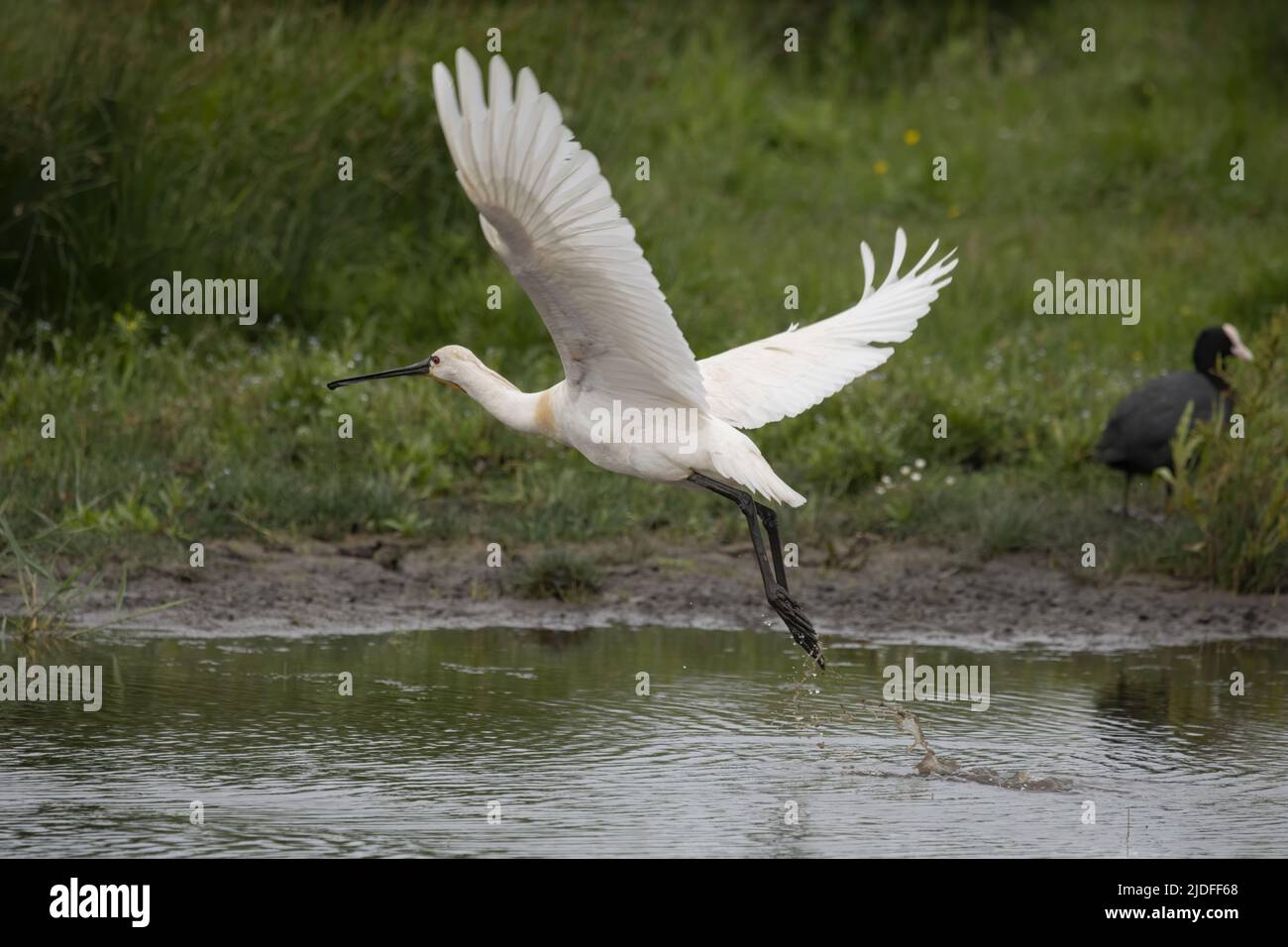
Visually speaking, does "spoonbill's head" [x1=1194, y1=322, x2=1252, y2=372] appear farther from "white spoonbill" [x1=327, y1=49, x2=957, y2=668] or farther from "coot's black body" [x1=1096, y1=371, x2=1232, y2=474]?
"white spoonbill" [x1=327, y1=49, x2=957, y2=668]

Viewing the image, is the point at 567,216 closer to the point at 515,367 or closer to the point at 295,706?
the point at 295,706

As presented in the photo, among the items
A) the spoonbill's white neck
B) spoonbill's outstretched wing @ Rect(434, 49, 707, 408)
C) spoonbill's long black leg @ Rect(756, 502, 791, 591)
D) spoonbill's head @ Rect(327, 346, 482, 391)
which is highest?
spoonbill's outstretched wing @ Rect(434, 49, 707, 408)

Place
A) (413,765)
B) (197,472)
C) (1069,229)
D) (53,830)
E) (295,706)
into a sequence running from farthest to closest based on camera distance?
(1069,229), (197,472), (295,706), (413,765), (53,830)

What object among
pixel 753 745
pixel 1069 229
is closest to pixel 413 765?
pixel 753 745

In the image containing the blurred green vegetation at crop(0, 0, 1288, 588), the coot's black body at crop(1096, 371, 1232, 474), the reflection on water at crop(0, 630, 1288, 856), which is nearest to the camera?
the reflection on water at crop(0, 630, 1288, 856)

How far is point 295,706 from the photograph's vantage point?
6.83 meters

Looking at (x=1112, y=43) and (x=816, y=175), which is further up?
(x=1112, y=43)

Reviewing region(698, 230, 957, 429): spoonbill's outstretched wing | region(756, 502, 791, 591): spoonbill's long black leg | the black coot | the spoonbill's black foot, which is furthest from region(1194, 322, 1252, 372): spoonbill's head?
the spoonbill's black foot

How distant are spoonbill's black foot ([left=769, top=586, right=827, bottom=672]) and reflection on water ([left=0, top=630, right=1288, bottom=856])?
24 centimetres

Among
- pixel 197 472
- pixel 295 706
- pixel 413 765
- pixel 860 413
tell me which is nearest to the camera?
pixel 413 765

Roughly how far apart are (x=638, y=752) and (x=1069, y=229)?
327 inches

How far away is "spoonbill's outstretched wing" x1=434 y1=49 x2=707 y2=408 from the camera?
5262 mm

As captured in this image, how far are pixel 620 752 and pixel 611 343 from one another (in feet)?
4.35

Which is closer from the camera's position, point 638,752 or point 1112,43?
point 638,752
